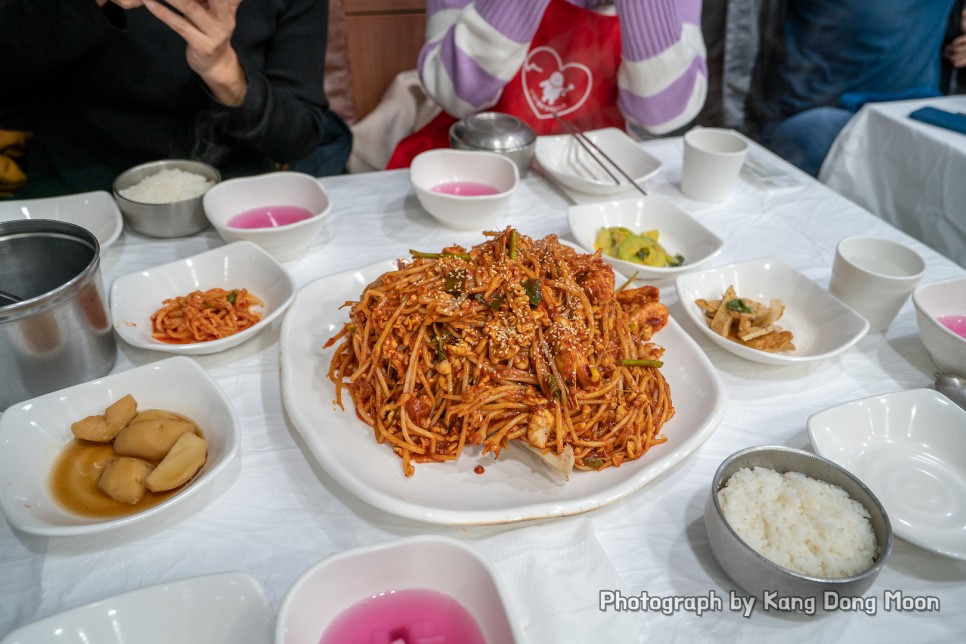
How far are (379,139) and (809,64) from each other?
3908 mm

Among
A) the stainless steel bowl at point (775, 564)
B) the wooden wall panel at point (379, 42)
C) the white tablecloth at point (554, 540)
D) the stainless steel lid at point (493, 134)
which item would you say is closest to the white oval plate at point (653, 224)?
the white tablecloth at point (554, 540)

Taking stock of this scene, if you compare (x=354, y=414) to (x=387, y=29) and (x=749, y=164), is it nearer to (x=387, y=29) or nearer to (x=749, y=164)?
(x=749, y=164)

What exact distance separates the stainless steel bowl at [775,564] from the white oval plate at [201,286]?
1.50m

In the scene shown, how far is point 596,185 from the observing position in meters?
2.97

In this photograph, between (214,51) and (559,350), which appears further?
(214,51)

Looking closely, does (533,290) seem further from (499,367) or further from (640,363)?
(640,363)

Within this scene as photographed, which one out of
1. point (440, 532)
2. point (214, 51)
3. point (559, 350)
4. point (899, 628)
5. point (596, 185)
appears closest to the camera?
point (899, 628)

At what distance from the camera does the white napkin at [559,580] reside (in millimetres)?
1329

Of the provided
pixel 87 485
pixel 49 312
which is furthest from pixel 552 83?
pixel 87 485

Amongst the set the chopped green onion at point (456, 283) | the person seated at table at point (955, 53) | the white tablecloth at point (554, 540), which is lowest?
the white tablecloth at point (554, 540)

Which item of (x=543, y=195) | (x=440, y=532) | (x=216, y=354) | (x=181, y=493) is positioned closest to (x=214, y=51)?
(x=216, y=354)

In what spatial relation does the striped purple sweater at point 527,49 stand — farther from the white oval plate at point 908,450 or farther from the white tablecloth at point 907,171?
the white oval plate at point 908,450

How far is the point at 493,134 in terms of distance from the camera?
3.14 meters

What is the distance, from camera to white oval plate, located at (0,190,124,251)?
2.53 meters
